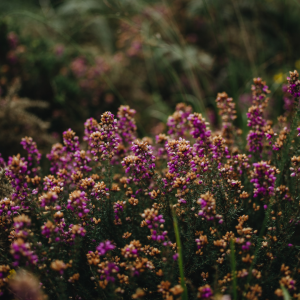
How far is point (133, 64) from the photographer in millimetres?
5691

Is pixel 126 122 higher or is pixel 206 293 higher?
pixel 126 122

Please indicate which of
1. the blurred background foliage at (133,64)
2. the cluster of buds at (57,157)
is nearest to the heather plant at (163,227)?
the cluster of buds at (57,157)

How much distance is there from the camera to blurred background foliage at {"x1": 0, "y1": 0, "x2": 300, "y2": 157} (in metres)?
3.21

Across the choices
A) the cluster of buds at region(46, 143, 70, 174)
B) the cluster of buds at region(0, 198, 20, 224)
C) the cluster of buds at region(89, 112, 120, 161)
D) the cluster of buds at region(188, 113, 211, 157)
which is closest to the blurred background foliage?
the cluster of buds at region(46, 143, 70, 174)

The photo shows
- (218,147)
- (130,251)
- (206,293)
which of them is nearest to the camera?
(206,293)

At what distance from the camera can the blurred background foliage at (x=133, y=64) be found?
321 cm

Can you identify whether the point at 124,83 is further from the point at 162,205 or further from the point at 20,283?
the point at 20,283

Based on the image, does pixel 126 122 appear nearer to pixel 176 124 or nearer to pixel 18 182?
pixel 176 124

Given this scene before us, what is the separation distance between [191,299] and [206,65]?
4.44 m

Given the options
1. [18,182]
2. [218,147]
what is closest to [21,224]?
[18,182]

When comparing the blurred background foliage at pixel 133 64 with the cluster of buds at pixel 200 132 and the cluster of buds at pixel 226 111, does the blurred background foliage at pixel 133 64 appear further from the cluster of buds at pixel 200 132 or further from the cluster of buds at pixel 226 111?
the cluster of buds at pixel 200 132

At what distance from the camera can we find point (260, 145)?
2023 millimetres

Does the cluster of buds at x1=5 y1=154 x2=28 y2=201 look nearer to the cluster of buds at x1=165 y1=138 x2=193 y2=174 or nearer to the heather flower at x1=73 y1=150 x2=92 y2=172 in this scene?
the heather flower at x1=73 y1=150 x2=92 y2=172

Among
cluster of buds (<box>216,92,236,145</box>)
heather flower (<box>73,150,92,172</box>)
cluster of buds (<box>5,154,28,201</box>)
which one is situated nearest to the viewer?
cluster of buds (<box>5,154,28,201</box>)
